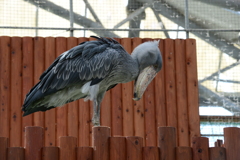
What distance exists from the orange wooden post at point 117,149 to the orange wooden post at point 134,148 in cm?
5

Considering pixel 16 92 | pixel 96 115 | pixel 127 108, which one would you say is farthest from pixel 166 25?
pixel 96 115

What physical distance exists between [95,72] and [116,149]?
58.4 inches

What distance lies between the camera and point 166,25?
991cm

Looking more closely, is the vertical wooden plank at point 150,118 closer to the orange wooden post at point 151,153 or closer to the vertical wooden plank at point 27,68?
the vertical wooden plank at point 27,68

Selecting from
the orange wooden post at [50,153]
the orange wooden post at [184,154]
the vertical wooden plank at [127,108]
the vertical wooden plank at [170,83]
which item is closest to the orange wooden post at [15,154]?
the orange wooden post at [50,153]

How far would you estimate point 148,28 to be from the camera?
987 centimetres

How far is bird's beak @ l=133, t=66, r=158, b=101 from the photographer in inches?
300

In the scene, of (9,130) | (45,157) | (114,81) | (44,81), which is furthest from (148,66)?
(9,130)

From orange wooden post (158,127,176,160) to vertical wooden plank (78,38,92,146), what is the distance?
2859 mm

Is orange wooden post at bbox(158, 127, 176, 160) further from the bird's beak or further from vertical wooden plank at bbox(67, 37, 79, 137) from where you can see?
vertical wooden plank at bbox(67, 37, 79, 137)

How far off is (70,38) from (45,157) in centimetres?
370

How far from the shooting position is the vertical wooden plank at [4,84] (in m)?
9.11

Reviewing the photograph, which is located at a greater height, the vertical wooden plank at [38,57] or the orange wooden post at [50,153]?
the vertical wooden plank at [38,57]

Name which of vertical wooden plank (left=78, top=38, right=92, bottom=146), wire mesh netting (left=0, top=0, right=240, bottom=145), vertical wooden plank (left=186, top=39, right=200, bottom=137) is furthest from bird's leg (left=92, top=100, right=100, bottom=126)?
wire mesh netting (left=0, top=0, right=240, bottom=145)
